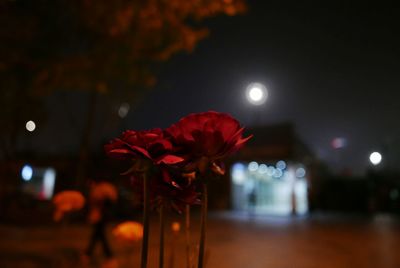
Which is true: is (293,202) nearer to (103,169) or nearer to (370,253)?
(103,169)

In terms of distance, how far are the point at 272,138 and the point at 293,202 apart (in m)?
5.05

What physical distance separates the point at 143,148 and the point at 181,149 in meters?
0.11

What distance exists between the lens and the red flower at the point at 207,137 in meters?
1.11

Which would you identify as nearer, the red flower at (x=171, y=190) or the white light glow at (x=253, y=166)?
the red flower at (x=171, y=190)

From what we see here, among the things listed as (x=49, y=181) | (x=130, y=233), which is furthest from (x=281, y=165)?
(x=130, y=233)

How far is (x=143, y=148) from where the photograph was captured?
45.1 inches

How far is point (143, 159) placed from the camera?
1160 millimetres

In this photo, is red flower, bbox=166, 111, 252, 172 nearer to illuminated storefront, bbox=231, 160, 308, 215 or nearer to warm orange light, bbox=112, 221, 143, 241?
warm orange light, bbox=112, 221, 143, 241

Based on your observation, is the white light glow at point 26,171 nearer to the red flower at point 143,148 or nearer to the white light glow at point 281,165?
the white light glow at point 281,165

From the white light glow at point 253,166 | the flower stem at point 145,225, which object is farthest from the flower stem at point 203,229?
the white light glow at point 253,166

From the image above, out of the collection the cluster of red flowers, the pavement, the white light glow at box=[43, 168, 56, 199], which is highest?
the white light glow at box=[43, 168, 56, 199]

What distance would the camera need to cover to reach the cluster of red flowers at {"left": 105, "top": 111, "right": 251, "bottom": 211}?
1.11m

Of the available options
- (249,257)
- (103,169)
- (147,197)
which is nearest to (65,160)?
(103,169)

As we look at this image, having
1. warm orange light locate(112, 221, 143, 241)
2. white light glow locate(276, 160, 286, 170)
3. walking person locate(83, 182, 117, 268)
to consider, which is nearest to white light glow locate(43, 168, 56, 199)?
white light glow locate(276, 160, 286, 170)
